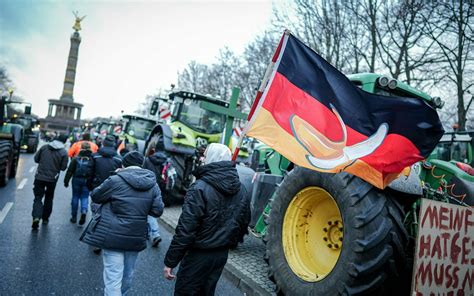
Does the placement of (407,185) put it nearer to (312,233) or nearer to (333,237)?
(333,237)

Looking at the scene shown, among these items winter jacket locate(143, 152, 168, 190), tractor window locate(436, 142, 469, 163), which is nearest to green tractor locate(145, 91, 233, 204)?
winter jacket locate(143, 152, 168, 190)

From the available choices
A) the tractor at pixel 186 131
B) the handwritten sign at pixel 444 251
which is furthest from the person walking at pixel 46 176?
the handwritten sign at pixel 444 251

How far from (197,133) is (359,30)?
31.3 feet

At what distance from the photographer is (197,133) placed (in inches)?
403

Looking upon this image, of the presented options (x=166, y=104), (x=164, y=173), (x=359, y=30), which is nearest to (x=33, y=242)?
(x=164, y=173)

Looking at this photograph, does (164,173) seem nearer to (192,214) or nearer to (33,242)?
(33,242)

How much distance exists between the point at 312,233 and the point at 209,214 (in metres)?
1.80

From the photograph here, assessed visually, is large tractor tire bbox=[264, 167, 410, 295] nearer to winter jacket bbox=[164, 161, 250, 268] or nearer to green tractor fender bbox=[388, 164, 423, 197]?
green tractor fender bbox=[388, 164, 423, 197]

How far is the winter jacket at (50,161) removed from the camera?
6.41 meters

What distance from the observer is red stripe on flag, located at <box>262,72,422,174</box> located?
2701mm

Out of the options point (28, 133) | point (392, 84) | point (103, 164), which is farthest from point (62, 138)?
point (28, 133)

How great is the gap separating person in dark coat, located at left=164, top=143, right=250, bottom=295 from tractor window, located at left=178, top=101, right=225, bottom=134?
7.50m

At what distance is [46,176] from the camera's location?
6410mm

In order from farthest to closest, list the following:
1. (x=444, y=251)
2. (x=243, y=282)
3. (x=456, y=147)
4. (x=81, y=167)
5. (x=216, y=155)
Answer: (x=456, y=147), (x=81, y=167), (x=243, y=282), (x=444, y=251), (x=216, y=155)
